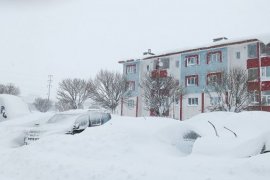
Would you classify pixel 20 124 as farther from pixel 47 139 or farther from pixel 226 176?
pixel 226 176

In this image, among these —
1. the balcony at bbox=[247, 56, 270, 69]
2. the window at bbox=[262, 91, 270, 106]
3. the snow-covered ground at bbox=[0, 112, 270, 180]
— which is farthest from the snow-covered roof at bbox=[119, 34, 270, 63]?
the snow-covered ground at bbox=[0, 112, 270, 180]

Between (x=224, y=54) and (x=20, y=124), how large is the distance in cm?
2760

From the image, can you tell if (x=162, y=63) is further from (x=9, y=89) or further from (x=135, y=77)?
(x=9, y=89)

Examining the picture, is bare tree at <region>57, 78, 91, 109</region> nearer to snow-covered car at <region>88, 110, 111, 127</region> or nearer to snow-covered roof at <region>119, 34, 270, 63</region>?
snow-covered roof at <region>119, 34, 270, 63</region>

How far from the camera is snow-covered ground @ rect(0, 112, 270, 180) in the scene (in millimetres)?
6359

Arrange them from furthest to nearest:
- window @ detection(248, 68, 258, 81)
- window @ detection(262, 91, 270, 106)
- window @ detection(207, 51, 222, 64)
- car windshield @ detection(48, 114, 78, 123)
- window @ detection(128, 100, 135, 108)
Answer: window @ detection(128, 100, 135, 108), window @ detection(207, 51, 222, 64), window @ detection(262, 91, 270, 106), window @ detection(248, 68, 258, 81), car windshield @ detection(48, 114, 78, 123)

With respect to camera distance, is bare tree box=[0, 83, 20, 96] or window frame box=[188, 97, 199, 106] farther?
bare tree box=[0, 83, 20, 96]

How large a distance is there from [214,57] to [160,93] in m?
8.69

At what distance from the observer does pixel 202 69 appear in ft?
132

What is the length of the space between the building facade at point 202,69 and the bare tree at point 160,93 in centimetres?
247

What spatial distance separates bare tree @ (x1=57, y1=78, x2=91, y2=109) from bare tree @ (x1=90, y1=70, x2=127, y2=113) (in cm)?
438

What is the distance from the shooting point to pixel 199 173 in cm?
627

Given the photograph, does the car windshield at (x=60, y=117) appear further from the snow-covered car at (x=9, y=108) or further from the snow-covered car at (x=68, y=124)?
the snow-covered car at (x=9, y=108)

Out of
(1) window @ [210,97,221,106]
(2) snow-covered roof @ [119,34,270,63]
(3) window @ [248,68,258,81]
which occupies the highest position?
(2) snow-covered roof @ [119,34,270,63]
